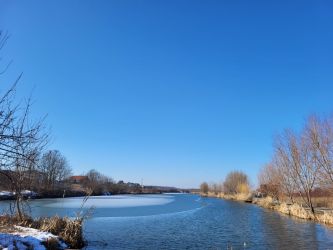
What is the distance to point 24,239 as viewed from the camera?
45.4ft

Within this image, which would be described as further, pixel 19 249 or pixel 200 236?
pixel 200 236

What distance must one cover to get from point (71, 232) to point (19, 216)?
2874 millimetres

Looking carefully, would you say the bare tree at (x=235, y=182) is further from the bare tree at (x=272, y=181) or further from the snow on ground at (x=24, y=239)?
the snow on ground at (x=24, y=239)

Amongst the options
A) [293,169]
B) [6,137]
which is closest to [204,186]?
[293,169]

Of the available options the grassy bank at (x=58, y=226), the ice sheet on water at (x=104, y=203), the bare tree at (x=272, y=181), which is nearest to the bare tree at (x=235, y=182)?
the bare tree at (x=272, y=181)

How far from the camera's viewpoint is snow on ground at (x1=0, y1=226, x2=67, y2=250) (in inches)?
502

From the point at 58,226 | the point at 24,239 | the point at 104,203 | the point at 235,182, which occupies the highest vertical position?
the point at 235,182

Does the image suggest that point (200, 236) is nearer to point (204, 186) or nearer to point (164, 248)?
point (164, 248)

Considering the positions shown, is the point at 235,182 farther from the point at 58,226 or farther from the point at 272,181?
the point at 58,226

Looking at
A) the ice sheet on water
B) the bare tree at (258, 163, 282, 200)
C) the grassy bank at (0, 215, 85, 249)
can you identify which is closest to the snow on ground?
the grassy bank at (0, 215, 85, 249)

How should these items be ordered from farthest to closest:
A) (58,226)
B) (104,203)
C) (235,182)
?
(235,182)
(104,203)
(58,226)

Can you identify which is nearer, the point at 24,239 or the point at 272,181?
the point at 24,239

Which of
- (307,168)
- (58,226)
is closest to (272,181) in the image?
(307,168)

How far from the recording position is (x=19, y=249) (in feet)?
42.1
